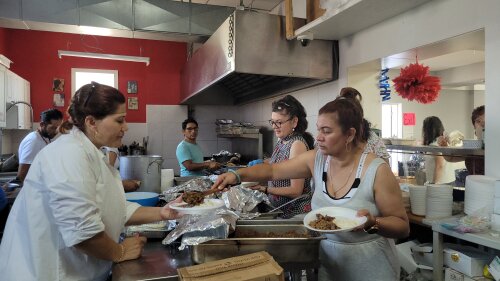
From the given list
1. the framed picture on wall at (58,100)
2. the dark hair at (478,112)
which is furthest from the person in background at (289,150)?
the framed picture on wall at (58,100)

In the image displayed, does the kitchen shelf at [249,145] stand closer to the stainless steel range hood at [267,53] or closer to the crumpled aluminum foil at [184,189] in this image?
the stainless steel range hood at [267,53]

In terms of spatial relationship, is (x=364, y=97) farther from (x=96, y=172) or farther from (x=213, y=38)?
(x=96, y=172)

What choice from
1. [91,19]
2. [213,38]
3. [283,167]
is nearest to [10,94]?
[91,19]

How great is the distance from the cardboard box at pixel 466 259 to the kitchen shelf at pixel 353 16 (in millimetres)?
1745

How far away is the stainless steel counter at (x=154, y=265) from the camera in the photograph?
1.31 meters

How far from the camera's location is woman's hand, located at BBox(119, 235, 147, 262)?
1.47 meters

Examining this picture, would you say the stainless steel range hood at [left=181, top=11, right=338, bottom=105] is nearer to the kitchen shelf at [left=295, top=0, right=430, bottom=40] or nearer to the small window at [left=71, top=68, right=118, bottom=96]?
the kitchen shelf at [left=295, top=0, right=430, bottom=40]

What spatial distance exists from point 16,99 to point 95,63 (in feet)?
5.18

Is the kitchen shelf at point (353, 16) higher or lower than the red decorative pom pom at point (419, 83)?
higher

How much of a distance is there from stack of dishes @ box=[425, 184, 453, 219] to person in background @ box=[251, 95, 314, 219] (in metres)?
0.81

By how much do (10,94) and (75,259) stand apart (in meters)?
5.03

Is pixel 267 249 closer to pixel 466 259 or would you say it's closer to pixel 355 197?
pixel 355 197

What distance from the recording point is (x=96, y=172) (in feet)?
4.58

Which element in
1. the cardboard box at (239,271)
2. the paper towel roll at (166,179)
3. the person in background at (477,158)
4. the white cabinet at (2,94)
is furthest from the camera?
the white cabinet at (2,94)
